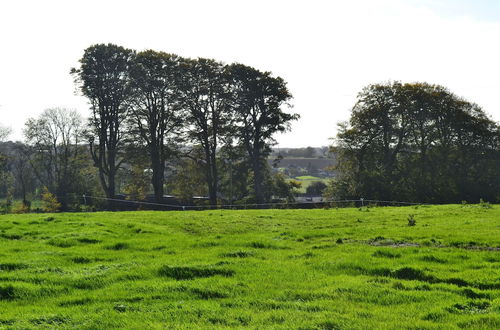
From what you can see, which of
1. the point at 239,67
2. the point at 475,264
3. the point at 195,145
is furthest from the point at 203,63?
the point at 475,264

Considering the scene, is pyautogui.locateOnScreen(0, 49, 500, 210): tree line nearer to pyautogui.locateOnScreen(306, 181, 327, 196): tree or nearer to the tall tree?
the tall tree

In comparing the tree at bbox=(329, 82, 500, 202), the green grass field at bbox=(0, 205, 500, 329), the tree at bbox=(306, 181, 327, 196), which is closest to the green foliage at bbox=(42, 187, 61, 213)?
the tree at bbox=(329, 82, 500, 202)

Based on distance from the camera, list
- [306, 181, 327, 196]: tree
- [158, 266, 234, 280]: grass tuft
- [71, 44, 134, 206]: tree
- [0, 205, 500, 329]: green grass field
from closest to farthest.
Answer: [0, 205, 500, 329]: green grass field
[158, 266, 234, 280]: grass tuft
[71, 44, 134, 206]: tree
[306, 181, 327, 196]: tree

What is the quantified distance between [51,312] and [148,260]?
4.31 meters

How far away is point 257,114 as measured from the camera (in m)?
50.7

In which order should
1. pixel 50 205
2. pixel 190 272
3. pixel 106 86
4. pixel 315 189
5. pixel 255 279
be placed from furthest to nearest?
1. pixel 315 189
2. pixel 50 205
3. pixel 106 86
4. pixel 190 272
5. pixel 255 279

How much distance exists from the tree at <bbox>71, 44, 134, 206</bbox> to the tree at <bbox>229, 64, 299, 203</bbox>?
11.5m

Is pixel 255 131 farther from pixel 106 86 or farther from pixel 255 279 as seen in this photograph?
pixel 255 279

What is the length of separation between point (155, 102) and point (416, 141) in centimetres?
2817

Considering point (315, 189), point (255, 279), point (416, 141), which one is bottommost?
point (255, 279)

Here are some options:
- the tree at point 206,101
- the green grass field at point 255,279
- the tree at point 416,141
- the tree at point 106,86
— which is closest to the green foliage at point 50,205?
the tree at point 106,86

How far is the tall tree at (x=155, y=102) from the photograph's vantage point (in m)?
47.8

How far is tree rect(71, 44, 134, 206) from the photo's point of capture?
155 feet

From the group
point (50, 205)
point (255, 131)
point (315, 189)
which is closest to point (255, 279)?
point (255, 131)
